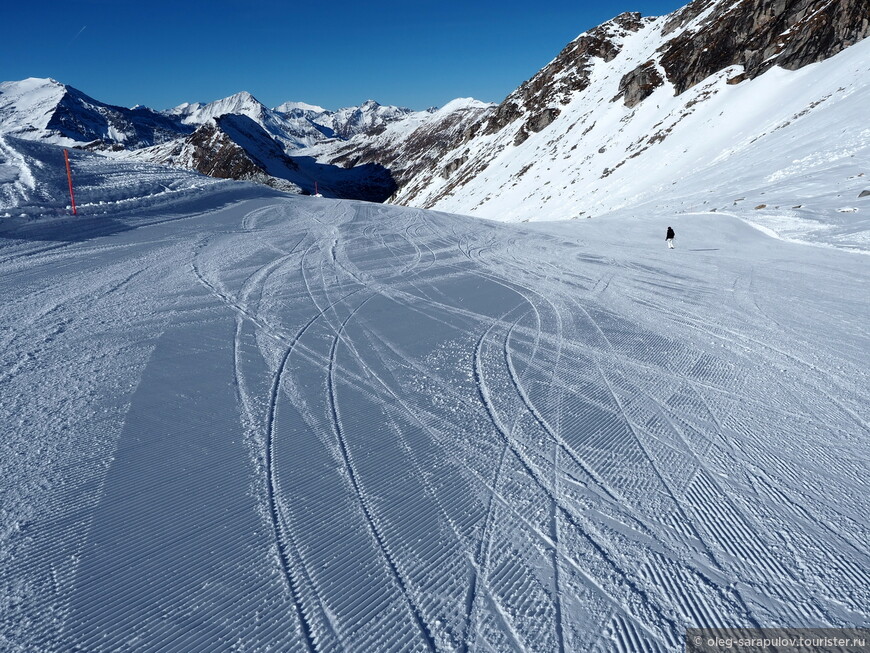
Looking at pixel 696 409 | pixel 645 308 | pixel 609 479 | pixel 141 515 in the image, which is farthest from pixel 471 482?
pixel 645 308

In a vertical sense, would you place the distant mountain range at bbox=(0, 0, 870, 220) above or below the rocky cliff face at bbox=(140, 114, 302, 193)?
below

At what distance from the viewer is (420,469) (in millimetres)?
4355

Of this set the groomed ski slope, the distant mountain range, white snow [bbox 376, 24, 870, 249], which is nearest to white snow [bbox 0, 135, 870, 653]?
the groomed ski slope

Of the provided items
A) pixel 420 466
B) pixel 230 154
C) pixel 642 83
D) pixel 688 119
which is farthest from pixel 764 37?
pixel 230 154

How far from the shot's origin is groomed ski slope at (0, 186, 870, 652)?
9.86 feet

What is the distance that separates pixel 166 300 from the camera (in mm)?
9016

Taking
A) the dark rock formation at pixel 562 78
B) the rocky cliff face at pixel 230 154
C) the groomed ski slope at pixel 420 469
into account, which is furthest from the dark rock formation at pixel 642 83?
the rocky cliff face at pixel 230 154

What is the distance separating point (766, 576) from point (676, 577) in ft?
2.01

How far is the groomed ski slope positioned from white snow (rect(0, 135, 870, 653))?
0.08ft

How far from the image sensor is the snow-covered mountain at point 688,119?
2917cm

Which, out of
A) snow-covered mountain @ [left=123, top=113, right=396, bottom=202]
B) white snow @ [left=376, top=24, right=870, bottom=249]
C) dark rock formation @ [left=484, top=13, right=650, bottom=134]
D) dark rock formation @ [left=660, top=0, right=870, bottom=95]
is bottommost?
white snow @ [left=376, top=24, right=870, bottom=249]

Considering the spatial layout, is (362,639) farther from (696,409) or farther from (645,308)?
(645,308)

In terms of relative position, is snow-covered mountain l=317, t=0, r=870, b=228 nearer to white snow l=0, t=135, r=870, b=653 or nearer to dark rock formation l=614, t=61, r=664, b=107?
dark rock formation l=614, t=61, r=664, b=107

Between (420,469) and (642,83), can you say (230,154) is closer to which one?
(642,83)
